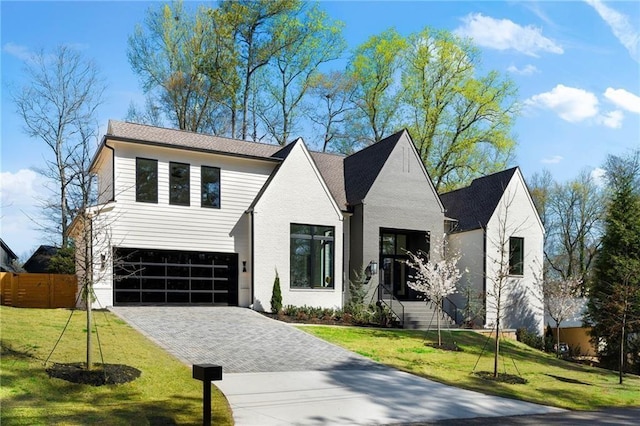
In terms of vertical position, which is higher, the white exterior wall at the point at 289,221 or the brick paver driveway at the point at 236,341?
the white exterior wall at the point at 289,221

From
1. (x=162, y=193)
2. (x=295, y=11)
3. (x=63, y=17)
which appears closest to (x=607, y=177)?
(x=295, y=11)

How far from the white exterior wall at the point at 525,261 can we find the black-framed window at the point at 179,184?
13.9 metres

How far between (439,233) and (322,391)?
14.6 meters

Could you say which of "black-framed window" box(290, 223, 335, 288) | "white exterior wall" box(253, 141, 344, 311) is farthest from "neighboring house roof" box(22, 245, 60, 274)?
"black-framed window" box(290, 223, 335, 288)

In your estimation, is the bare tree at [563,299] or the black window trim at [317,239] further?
the bare tree at [563,299]

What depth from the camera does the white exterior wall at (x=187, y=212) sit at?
59.8ft

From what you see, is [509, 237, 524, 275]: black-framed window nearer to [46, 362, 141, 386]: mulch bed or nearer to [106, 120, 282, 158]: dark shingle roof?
[106, 120, 282, 158]: dark shingle roof

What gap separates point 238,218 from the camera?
2048cm

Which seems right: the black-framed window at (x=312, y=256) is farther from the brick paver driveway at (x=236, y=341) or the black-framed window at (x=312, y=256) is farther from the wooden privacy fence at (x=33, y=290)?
the wooden privacy fence at (x=33, y=290)

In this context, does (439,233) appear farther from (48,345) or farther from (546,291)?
(48,345)

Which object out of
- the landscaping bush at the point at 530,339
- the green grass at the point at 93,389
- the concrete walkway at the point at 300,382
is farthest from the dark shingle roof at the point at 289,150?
the landscaping bush at the point at 530,339

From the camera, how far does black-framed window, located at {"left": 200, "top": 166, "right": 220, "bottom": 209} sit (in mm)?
19969

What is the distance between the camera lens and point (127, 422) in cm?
710

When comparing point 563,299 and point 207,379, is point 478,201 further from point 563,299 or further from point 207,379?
point 207,379
